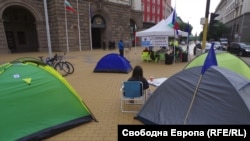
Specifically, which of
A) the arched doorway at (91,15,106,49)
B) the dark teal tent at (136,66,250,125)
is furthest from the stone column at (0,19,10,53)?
the dark teal tent at (136,66,250,125)

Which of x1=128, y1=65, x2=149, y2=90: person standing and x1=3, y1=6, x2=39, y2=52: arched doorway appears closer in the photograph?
x1=128, y1=65, x2=149, y2=90: person standing

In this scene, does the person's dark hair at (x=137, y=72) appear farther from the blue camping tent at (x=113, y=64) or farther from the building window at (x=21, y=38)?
the building window at (x=21, y=38)

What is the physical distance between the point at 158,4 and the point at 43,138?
5755 cm

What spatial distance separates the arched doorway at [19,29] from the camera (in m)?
24.6

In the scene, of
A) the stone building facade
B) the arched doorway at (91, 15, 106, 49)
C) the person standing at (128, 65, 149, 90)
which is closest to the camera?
the person standing at (128, 65, 149, 90)

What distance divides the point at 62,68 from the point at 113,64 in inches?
108

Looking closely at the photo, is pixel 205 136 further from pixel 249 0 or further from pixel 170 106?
pixel 249 0

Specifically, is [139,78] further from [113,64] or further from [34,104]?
[113,64]

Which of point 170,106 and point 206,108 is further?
point 170,106

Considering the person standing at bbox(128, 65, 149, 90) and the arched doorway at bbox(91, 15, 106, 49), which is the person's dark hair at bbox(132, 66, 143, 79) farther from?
the arched doorway at bbox(91, 15, 106, 49)

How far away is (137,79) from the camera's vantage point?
219 inches

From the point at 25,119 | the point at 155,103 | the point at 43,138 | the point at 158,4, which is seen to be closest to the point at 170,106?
the point at 155,103

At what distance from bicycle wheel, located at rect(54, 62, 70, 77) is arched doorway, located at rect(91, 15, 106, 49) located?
2041 centimetres

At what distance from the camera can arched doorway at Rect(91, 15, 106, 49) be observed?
30.4 meters
